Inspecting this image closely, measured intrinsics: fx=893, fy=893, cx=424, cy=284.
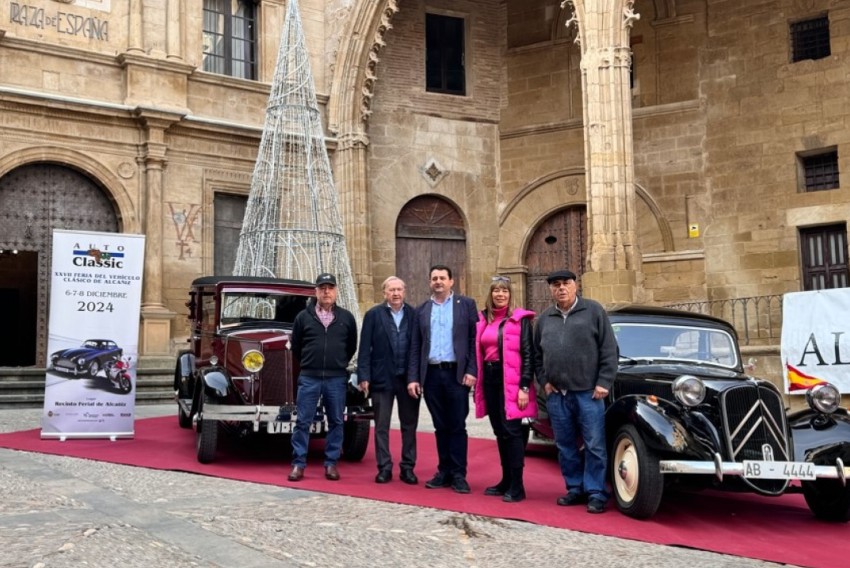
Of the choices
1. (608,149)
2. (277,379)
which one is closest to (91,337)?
(277,379)

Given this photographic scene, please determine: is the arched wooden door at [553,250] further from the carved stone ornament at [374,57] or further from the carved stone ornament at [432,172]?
the carved stone ornament at [374,57]

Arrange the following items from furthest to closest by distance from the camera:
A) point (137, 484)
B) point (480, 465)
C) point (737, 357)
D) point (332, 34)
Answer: point (332, 34) < point (480, 465) < point (737, 357) < point (137, 484)

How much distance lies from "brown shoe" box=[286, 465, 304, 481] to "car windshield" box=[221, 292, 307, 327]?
2.10 metres

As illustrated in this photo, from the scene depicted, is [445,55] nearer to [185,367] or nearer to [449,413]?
[185,367]

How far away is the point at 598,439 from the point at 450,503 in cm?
108

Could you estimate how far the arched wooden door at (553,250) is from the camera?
18516 mm

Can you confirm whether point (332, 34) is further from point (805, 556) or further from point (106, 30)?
point (805, 556)

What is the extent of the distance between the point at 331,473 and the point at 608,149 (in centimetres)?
823

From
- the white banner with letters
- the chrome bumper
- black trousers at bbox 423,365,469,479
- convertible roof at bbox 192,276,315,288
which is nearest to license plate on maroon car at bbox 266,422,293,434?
black trousers at bbox 423,365,469,479

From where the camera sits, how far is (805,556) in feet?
15.6

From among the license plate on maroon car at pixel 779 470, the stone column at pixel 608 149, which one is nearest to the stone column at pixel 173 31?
the stone column at pixel 608 149

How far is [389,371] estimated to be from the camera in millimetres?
6891

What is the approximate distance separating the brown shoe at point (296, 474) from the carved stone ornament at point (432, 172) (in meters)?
12.3

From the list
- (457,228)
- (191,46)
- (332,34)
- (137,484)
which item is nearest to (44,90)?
(191,46)
